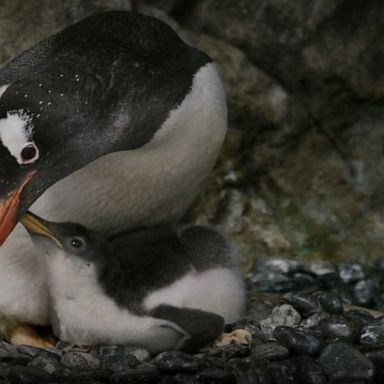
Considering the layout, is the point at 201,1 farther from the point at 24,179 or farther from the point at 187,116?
the point at 24,179

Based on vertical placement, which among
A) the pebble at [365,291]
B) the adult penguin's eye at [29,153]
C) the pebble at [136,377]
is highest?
the adult penguin's eye at [29,153]

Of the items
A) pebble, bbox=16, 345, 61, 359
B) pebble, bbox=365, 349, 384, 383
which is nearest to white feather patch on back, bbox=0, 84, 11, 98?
pebble, bbox=16, 345, 61, 359

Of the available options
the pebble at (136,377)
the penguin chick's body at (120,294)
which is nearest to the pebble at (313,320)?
the penguin chick's body at (120,294)

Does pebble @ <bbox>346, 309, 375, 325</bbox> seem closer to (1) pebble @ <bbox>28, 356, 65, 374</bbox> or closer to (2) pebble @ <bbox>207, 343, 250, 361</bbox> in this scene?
(2) pebble @ <bbox>207, 343, 250, 361</bbox>

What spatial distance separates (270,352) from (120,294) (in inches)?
14.1

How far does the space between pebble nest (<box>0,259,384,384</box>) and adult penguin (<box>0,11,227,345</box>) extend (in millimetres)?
295

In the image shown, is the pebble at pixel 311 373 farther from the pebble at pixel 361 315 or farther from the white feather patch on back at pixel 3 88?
the white feather patch on back at pixel 3 88

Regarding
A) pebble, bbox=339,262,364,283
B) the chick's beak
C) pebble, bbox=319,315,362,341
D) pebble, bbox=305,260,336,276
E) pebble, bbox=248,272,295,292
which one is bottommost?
pebble, bbox=248,272,295,292

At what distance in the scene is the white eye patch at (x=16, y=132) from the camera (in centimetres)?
281

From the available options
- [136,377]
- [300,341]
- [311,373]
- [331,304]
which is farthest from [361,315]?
[136,377]

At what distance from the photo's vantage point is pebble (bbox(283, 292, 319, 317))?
329 cm

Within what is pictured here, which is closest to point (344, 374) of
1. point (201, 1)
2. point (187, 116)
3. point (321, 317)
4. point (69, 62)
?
point (321, 317)

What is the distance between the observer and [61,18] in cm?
368

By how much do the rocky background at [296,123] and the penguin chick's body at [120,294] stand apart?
820 millimetres
